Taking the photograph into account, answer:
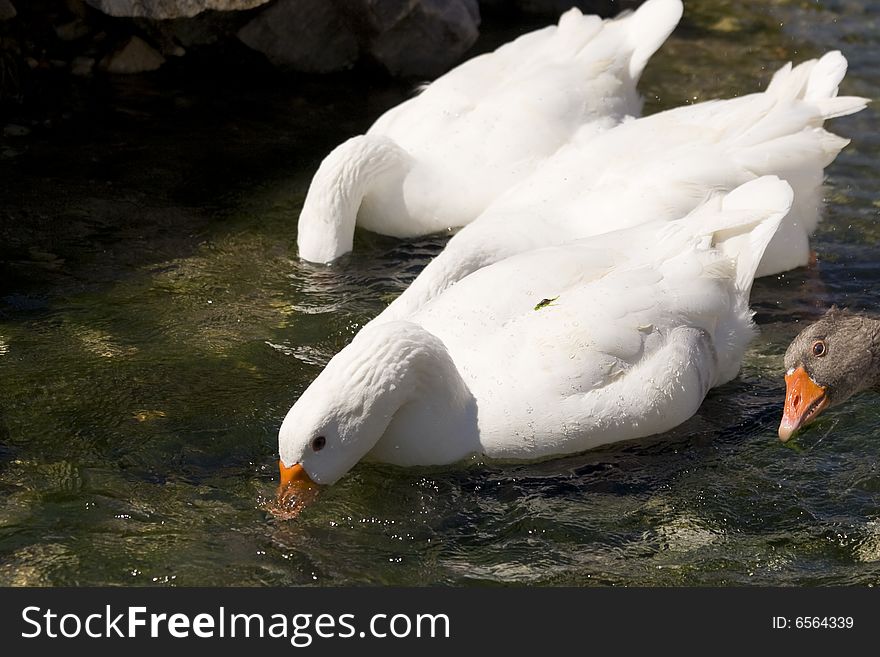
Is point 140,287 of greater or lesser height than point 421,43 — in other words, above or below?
below

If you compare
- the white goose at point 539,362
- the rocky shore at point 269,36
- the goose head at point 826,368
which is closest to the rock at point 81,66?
the rocky shore at point 269,36

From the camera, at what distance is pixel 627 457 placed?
5.71 m

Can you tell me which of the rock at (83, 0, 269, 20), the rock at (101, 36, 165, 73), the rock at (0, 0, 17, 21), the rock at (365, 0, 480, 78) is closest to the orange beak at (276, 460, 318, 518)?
the rock at (83, 0, 269, 20)

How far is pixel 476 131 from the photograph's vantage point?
26.2 ft

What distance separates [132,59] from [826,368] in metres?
6.28

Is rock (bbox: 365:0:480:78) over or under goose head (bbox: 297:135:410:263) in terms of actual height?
over

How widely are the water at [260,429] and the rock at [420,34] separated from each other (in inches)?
49.4

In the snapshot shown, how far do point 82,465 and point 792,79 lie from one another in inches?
177

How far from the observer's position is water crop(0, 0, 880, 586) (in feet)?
16.3

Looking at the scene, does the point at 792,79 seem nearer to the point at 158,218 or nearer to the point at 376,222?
the point at 376,222

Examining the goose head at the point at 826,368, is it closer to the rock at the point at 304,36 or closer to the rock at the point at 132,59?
the rock at the point at 304,36

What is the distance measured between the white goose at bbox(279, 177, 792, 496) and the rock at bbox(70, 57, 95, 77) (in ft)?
15.8

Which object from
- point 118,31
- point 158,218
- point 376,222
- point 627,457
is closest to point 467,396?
point 627,457

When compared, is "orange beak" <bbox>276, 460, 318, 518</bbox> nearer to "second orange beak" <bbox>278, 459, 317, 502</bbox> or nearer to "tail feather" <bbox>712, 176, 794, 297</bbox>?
"second orange beak" <bbox>278, 459, 317, 502</bbox>
